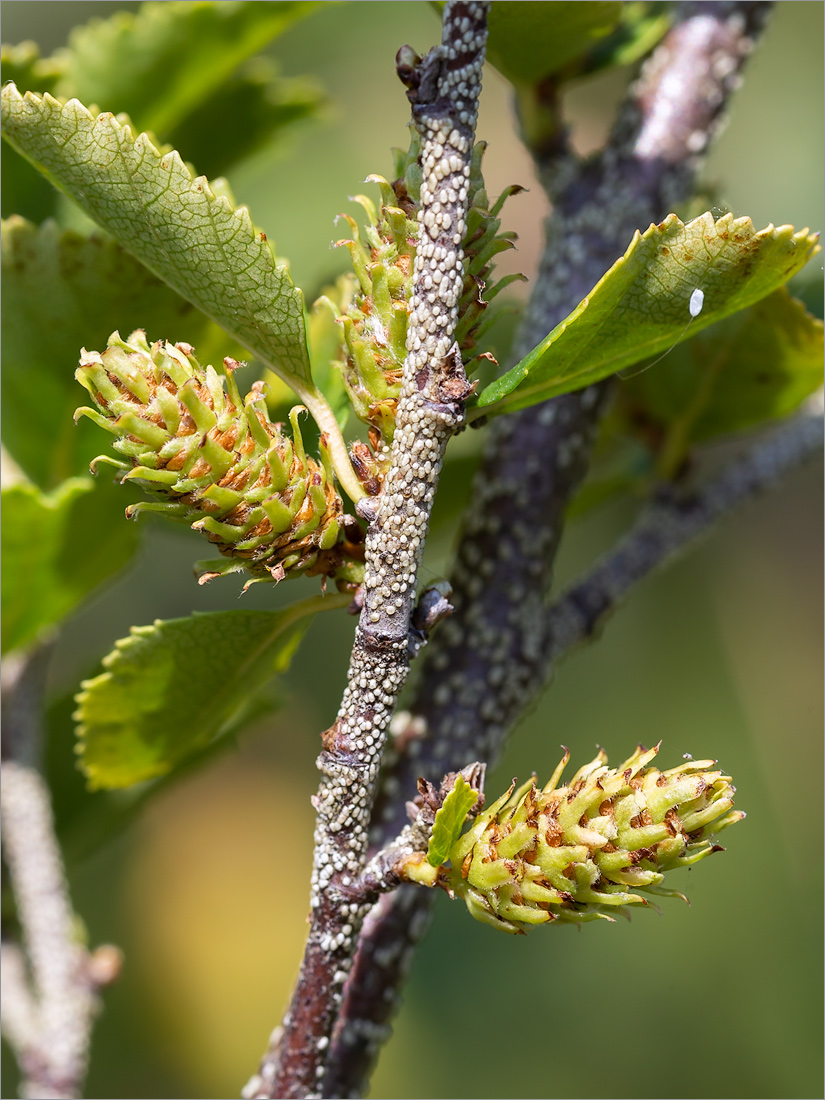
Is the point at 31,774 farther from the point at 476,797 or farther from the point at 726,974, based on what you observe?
the point at 726,974

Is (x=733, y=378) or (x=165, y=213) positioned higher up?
(x=733, y=378)

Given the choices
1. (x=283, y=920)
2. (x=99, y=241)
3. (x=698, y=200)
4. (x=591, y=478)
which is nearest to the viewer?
(x=99, y=241)

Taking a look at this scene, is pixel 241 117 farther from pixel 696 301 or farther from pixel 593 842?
pixel 593 842

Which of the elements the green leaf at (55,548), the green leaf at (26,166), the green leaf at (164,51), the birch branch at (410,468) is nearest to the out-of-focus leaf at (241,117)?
the green leaf at (164,51)

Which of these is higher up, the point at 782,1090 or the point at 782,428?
the point at 782,428

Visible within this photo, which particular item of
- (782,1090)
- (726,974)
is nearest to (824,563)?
(726,974)

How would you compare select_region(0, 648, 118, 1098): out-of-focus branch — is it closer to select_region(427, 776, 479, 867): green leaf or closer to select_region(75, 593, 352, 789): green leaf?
select_region(75, 593, 352, 789): green leaf

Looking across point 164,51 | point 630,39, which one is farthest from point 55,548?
point 630,39
